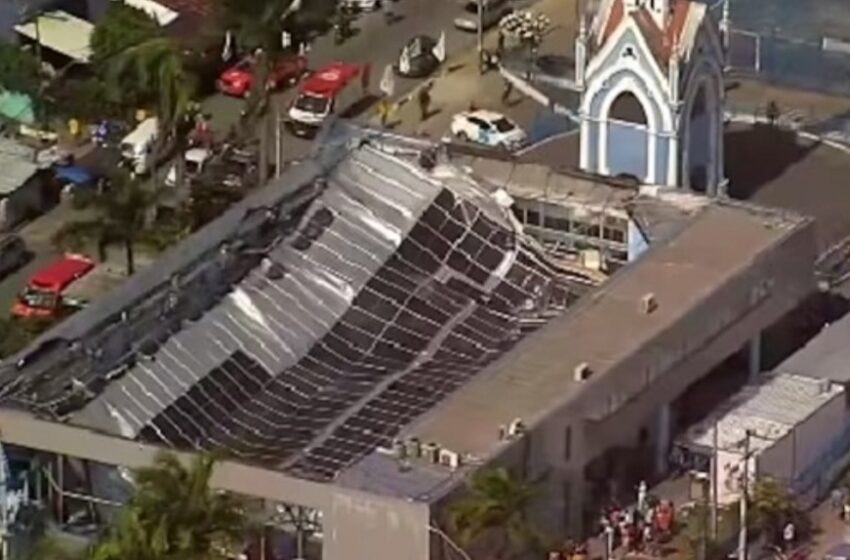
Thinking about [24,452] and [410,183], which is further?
[410,183]

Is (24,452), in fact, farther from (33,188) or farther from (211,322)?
(33,188)

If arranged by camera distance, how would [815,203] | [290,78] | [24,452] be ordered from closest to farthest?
[24,452] → [815,203] → [290,78]

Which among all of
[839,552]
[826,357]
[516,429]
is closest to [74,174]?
[826,357]

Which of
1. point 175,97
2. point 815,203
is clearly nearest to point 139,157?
point 175,97

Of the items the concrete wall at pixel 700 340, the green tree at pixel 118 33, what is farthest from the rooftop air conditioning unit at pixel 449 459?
the green tree at pixel 118 33

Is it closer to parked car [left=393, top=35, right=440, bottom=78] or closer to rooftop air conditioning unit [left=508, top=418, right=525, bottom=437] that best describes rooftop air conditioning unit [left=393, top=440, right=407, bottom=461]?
rooftop air conditioning unit [left=508, top=418, right=525, bottom=437]

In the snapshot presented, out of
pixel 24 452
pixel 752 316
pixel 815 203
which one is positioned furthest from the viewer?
pixel 815 203

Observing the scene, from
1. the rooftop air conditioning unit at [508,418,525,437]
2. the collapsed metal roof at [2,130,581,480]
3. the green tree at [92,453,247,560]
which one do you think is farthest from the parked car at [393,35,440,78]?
the green tree at [92,453,247,560]
